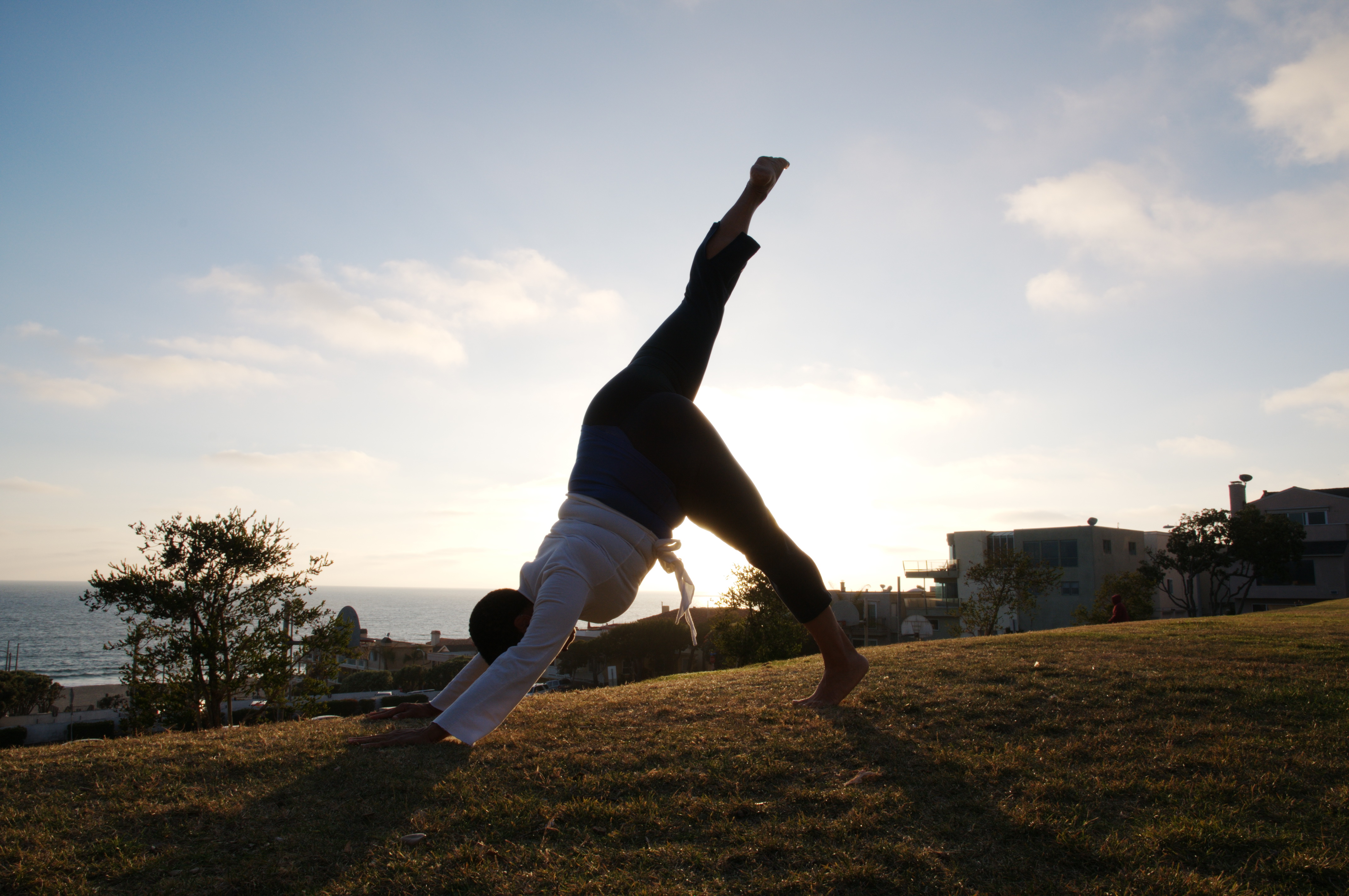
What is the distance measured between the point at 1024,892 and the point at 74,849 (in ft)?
9.26

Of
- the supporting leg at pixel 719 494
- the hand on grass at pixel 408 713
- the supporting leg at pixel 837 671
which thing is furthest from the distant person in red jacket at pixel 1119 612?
the hand on grass at pixel 408 713

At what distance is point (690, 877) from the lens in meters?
2.11

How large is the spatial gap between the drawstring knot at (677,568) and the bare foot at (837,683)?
808 millimetres

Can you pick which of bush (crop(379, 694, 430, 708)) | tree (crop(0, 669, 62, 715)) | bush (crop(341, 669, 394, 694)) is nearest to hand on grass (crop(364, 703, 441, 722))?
bush (crop(379, 694, 430, 708))

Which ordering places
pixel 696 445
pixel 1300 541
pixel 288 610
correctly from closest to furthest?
1. pixel 696 445
2. pixel 288 610
3. pixel 1300 541

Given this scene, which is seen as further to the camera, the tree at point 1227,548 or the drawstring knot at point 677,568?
the tree at point 1227,548

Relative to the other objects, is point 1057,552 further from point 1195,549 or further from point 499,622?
point 499,622

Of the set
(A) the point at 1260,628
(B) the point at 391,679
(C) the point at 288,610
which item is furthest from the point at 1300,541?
(B) the point at 391,679

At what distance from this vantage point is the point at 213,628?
2020cm

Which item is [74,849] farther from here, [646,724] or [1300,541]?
[1300,541]

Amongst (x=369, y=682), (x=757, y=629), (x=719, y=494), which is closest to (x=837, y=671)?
(x=719, y=494)

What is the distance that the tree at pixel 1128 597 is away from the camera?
39.1 metres

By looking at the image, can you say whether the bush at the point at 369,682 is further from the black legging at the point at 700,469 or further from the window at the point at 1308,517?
the window at the point at 1308,517

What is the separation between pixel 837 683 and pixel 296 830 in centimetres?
286
